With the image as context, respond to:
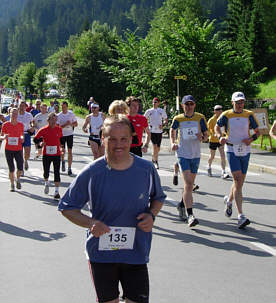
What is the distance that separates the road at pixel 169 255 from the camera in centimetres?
521

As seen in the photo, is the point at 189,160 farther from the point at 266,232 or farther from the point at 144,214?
the point at 144,214

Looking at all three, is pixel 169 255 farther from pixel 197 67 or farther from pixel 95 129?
pixel 197 67

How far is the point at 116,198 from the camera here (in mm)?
3395

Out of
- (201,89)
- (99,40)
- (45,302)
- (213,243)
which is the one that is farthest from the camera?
(99,40)

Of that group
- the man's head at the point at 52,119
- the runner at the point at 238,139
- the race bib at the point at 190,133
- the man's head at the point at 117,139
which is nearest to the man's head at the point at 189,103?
the race bib at the point at 190,133

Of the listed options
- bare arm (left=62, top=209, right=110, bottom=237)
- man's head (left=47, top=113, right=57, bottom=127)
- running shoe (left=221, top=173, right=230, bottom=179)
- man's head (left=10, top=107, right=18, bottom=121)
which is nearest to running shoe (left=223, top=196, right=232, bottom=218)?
man's head (left=47, top=113, right=57, bottom=127)

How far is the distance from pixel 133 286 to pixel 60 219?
215 inches

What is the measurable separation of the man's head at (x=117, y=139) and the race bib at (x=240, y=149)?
5139mm

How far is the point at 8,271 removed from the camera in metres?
5.93

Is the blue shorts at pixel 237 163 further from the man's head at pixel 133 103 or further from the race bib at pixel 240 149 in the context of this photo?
the man's head at pixel 133 103

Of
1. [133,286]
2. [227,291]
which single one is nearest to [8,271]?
[227,291]

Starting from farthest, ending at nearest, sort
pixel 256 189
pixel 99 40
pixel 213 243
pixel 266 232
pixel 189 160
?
pixel 99 40 < pixel 256 189 < pixel 189 160 < pixel 266 232 < pixel 213 243

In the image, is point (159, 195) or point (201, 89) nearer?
point (159, 195)

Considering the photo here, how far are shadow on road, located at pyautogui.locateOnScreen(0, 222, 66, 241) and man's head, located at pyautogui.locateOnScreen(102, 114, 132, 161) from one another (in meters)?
4.35
